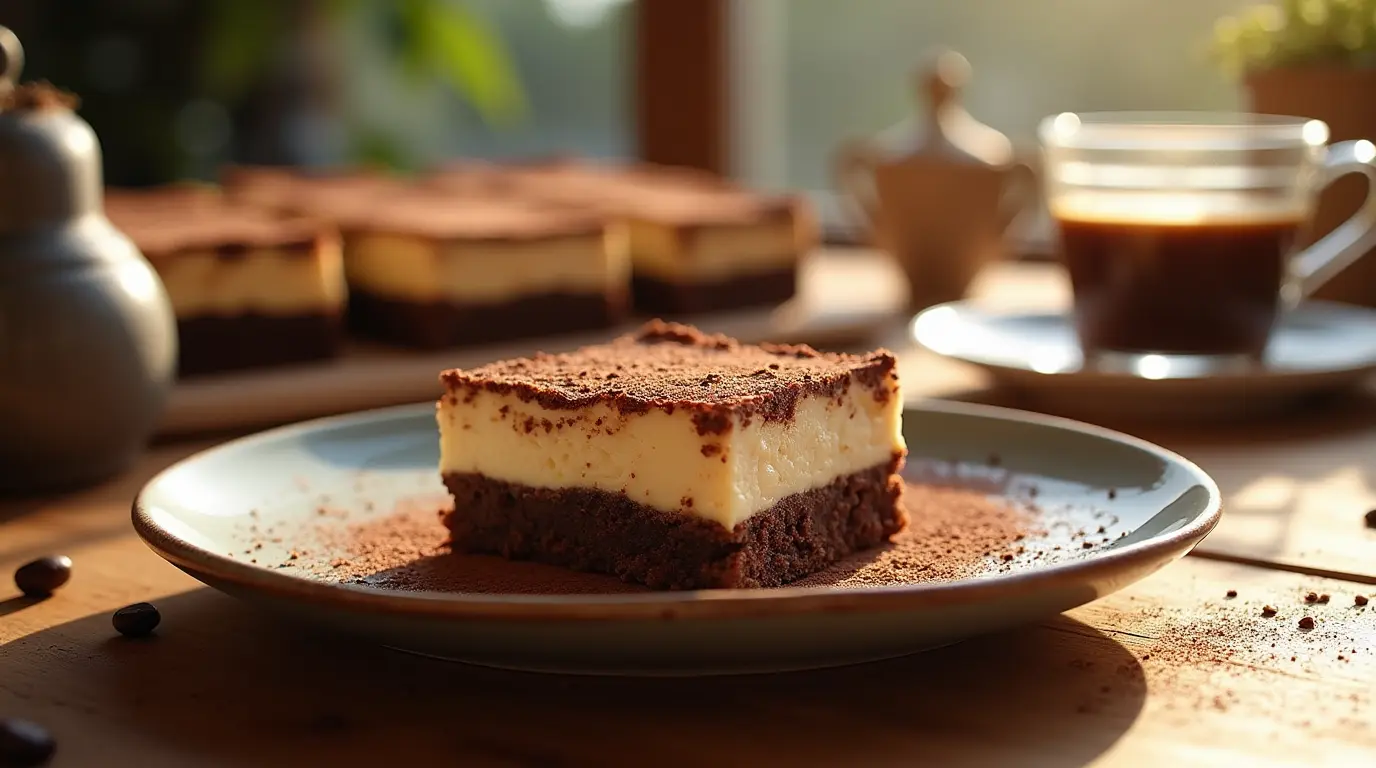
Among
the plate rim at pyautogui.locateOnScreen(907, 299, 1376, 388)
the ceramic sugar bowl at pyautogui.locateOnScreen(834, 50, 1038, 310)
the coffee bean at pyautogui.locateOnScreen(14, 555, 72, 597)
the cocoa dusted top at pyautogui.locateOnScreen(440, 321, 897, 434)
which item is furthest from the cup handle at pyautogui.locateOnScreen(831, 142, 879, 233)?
the coffee bean at pyautogui.locateOnScreen(14, 555, 72, 597)

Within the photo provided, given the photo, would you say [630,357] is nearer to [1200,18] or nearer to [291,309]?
[291,309]

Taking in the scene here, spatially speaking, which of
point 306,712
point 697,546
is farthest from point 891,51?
point 306,712

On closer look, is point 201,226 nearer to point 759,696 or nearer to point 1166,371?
point 1166,371

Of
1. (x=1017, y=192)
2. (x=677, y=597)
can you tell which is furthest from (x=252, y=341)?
(x=677, y=597)

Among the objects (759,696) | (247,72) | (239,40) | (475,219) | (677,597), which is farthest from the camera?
(247,72)

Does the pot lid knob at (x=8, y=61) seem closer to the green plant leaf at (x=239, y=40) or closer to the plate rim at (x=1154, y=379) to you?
the plate rim at (x=1154, y=379)

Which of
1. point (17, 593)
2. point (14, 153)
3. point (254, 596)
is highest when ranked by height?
point (14, 153)
